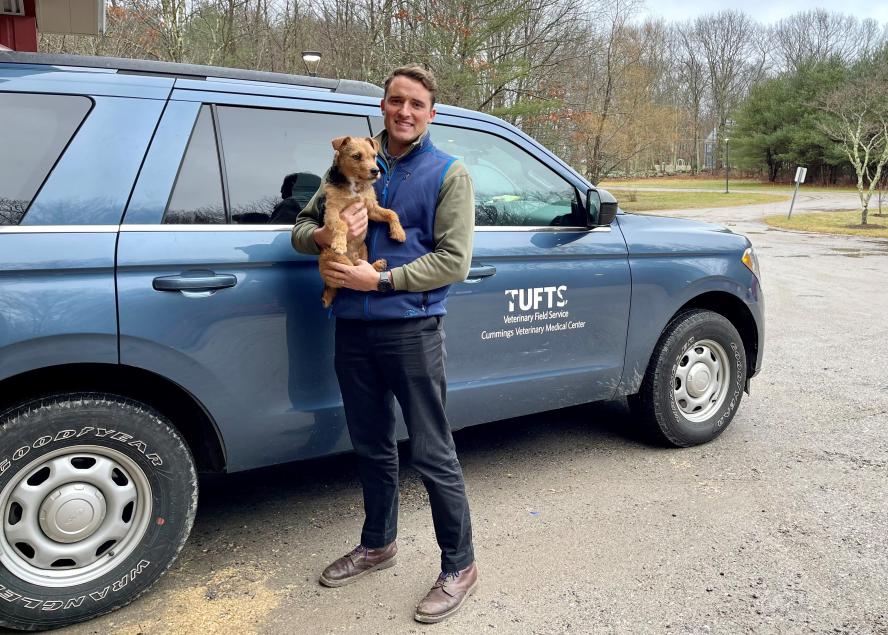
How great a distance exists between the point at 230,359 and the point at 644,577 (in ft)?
6.05

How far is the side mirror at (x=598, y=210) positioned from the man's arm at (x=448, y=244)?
1251 millimetres

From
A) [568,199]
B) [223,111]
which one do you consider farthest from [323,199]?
[568,199]

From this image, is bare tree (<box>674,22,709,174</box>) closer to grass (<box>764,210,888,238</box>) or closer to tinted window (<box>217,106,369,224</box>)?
grass (<box>764,210,888,238</box>)

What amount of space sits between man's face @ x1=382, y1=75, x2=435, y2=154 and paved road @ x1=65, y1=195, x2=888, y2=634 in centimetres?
173

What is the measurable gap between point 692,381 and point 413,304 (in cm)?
238

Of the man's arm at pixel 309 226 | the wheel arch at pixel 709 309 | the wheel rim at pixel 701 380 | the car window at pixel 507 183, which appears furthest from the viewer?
the wheel rim at pixel 701 380

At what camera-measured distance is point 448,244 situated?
8.00 feet

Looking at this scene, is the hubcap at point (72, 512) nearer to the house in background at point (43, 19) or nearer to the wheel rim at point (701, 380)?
the wheel rim at point (701, 380)

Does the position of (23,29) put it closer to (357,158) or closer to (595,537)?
(357,158)

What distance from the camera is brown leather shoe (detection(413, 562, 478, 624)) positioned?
8.48 ft

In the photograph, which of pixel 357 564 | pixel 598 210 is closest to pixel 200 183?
pixel 357 564

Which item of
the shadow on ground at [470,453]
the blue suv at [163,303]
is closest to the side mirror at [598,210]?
the blue suv at [163,303]

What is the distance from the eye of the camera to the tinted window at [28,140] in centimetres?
233

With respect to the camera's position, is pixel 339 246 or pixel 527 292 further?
pixel 527 292
